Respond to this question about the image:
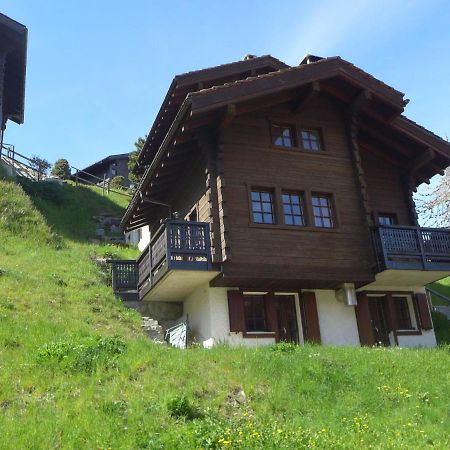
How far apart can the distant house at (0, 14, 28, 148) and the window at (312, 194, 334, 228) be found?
887 inches

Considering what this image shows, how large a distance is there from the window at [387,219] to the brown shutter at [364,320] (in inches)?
121

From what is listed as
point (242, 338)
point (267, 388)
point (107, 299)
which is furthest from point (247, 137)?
point (267, 388)

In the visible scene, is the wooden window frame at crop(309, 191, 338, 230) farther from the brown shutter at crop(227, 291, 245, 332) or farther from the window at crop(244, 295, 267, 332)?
the brown shutter at crop(227, 291, 245, 332)

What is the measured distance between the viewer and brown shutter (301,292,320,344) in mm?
17234

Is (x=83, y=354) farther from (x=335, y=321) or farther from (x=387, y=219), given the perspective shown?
(x=387, y=219)

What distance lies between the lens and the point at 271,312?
17.1m

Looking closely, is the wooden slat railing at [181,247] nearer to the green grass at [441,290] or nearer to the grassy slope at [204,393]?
the grassy slope at [204,393]

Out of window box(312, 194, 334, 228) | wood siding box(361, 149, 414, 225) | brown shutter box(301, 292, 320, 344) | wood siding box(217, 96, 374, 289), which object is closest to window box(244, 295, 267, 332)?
wood siding box(217, 96, 374, 289)

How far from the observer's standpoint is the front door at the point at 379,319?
733 inches

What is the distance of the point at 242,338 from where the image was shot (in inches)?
643

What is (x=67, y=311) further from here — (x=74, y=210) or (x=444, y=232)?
(x=74, y=210)

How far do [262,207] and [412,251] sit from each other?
5.01 m

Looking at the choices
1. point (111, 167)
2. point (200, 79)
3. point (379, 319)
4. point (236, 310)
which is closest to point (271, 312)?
point (236, 310)

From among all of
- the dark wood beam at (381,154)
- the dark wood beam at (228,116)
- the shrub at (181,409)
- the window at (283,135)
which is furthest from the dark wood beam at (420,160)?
the shrub at (181,409)
